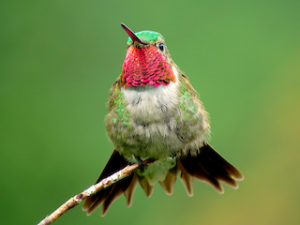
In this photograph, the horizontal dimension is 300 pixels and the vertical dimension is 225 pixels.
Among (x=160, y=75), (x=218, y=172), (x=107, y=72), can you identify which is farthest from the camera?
(x=107, y=72)

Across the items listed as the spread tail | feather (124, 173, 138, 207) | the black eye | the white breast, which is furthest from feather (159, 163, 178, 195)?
the black eye

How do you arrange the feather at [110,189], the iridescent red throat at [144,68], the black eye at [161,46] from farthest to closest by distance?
the feather at [110,189] → the black eye at [161,46] → the iridescent red throat at [144,68]

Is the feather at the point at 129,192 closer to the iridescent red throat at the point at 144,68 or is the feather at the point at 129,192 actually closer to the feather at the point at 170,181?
the feather at the point at 170,181

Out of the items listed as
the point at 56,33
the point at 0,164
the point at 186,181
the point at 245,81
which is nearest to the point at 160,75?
the point at 186,181

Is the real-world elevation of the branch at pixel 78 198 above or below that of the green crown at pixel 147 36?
below

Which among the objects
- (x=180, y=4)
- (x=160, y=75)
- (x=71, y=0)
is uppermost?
(x=71, y=0)

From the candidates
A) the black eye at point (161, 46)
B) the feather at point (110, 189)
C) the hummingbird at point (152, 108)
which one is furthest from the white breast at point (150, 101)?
the feather at point (110, 189)

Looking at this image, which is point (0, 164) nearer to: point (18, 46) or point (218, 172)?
point (18, 46)

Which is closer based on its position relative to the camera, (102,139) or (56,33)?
(102,139)

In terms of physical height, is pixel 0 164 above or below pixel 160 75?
below
